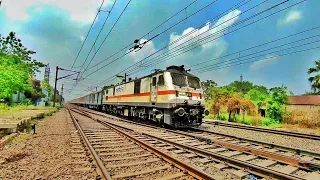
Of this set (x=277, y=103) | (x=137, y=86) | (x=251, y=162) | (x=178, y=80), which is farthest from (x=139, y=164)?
(x=277, y=103)

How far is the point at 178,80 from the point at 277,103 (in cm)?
1605

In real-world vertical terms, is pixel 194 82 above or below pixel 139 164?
above

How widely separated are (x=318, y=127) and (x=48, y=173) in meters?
21.4

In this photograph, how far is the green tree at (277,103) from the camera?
81.6ft

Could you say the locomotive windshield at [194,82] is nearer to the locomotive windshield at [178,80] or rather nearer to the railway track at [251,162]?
the locomotive windshield at [178,80]

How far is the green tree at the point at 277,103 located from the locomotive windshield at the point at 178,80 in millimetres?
14982

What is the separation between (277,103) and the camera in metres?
25.2

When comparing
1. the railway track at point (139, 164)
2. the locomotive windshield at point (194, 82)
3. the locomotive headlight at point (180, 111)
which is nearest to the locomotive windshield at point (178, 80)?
the locomotive windshield at point (194, 82)

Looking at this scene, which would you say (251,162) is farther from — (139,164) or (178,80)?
(178,80)

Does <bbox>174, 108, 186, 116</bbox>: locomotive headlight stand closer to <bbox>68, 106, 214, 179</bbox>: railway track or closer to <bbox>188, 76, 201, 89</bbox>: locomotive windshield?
<bbox>188, 76, 201, 89</bbox>: locomotive windshield

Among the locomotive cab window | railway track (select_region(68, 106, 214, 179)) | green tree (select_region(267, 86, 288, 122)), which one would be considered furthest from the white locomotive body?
green tree (select_region(267, 86, 288, 122))

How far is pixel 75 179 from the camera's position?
4.75 meters

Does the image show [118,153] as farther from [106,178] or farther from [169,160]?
[106,178]

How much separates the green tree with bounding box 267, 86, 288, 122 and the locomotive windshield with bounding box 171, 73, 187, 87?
14982 millimetres
